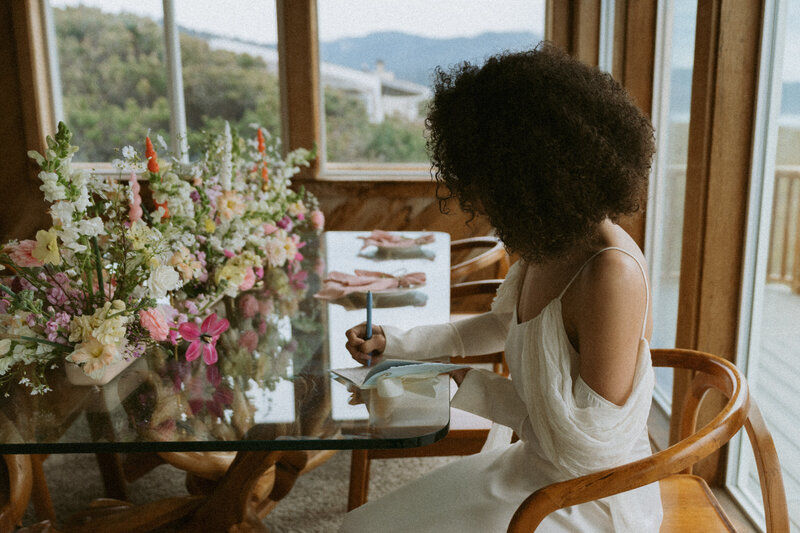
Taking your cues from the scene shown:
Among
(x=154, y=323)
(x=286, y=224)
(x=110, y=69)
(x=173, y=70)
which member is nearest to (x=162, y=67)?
(x=173, y=70)

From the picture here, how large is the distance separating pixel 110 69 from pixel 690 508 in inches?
156

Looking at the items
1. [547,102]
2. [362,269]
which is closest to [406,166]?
[362,269]

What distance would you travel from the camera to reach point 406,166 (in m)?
4.08

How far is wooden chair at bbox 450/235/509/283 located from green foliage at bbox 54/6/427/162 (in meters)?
0.79

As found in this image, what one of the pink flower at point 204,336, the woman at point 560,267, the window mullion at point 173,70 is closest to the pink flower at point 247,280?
the pink flower at point 204,336

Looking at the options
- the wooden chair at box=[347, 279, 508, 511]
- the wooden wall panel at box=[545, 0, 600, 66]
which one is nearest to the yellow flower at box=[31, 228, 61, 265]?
the wooden chair at box=[347, 279, 508, 511]

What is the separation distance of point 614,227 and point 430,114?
41 centimetres

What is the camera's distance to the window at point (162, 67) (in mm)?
3953

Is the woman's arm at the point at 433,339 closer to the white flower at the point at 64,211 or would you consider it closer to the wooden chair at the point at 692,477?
the wooden chair at the point at 692,477

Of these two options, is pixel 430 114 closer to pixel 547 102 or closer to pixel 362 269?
pixel 547 102

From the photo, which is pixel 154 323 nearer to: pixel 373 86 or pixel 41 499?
pixel 41 499

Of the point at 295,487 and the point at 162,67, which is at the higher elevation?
the point at 162,67

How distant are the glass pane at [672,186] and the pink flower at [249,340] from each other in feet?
A: 5.70

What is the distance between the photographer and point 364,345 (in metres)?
1.45
